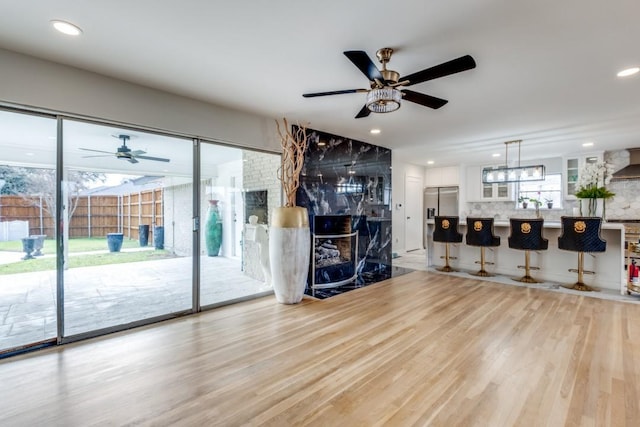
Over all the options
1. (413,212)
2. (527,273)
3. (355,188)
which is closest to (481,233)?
(527,273)

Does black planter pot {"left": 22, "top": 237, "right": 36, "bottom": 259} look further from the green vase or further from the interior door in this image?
the interior door

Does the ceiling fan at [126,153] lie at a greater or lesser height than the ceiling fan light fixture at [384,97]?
lesser

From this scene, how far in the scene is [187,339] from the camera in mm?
2855

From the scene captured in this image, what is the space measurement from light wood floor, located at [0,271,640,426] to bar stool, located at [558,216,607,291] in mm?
1010

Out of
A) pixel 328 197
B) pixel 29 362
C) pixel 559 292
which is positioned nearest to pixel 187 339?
pixel 29 362

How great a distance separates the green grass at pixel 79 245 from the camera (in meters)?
2.72

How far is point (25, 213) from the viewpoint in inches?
108

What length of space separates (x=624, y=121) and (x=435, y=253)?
353 centimetres

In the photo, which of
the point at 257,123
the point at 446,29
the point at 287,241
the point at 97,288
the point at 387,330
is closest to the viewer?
the point at 446,29

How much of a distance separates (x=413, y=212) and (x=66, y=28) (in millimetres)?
7796

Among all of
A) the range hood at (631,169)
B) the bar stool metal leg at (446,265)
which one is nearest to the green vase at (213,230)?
the bar stool metal leg at (446,265)

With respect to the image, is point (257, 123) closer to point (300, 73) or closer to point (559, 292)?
point (300, 73)

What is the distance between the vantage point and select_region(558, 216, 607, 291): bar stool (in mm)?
4254

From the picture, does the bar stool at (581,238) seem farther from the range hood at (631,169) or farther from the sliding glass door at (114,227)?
the sliding glass door at (114,227)
